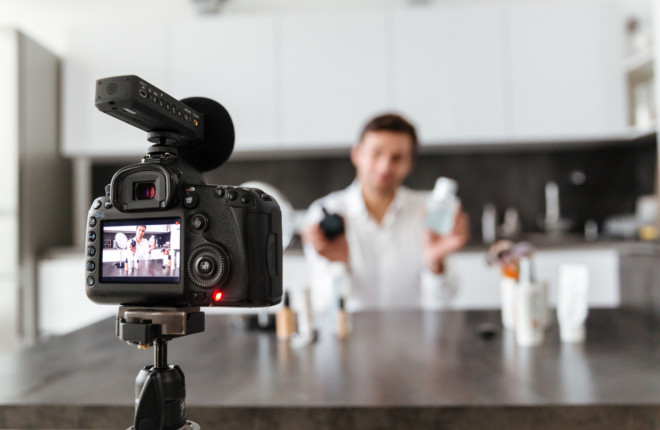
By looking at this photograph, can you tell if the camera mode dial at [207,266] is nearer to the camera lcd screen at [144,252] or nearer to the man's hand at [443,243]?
the camera lcd screen at [144,252]

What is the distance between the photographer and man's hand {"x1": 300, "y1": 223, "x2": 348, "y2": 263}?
134 centimetres

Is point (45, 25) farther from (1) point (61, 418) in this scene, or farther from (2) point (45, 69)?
(1) point (61, 418)

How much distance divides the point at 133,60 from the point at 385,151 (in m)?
1.90

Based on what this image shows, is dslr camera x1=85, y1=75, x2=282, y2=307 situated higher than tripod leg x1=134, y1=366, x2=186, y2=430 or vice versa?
dslr camera x1=85, y1=75, x2=282, y2=307

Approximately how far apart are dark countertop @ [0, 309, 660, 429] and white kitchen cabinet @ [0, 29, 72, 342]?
182 cm

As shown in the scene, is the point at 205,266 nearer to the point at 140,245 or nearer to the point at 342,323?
the point at 140,245

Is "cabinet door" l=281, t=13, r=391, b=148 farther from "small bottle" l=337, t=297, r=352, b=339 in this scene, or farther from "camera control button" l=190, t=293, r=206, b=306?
"camera control button" l=190, t=293, r=206, b=306

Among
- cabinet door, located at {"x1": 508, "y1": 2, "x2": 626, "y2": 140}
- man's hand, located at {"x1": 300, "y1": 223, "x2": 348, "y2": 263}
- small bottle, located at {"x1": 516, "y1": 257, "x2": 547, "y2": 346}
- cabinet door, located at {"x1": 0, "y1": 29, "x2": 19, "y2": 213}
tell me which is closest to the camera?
small bottle, located at {"x1": 516, "y1": 257, "x2": 547, "y2": 346}

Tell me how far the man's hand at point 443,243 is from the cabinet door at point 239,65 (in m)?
1.42

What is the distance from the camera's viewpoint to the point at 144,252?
0.40 meters

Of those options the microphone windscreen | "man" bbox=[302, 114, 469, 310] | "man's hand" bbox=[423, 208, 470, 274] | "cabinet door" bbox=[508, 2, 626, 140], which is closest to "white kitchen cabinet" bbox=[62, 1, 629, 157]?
"cabinet door" bbox=[508, 2, 626, 140]

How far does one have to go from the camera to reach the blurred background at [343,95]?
8.18 ft

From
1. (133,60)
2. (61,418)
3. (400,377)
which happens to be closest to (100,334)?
(61,418)

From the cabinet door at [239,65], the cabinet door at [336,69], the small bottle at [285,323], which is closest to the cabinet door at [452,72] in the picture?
the cabinet door at [336,69]
